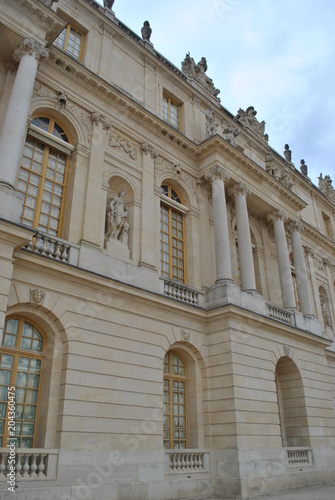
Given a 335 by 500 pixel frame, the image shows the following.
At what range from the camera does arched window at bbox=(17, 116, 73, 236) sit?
44.0 ft

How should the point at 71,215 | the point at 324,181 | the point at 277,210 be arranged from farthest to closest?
the point at 324,181 → the point at 277,210 → the point at 71,215

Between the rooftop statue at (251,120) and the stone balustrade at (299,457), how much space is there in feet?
57.6

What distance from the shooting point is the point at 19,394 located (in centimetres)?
1104

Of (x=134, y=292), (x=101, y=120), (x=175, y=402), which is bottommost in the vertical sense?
(x=175, y=402)

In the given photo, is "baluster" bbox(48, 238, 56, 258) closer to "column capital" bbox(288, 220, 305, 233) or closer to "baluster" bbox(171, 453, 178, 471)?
"baluster" bbox(171, 453, 178, 471)

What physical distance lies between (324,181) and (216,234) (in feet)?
67.6

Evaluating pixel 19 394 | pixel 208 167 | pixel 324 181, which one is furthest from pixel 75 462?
pixel 324 181

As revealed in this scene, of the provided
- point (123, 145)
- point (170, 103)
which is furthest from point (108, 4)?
point (123, 145)

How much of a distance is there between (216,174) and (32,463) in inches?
520

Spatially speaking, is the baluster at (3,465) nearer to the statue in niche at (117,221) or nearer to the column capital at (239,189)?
the statue in niche at (117,221)

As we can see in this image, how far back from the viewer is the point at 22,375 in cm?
1128

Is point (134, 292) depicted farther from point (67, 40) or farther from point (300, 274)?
point (300, 274)

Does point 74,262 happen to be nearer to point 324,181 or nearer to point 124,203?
point 124,203

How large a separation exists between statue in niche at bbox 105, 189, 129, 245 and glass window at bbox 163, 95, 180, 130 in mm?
6442
